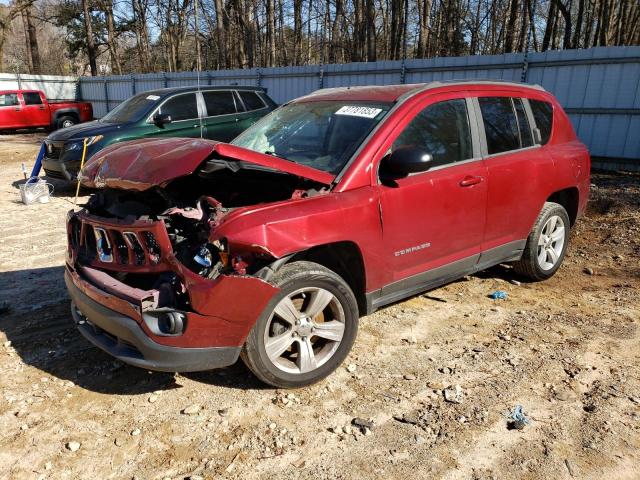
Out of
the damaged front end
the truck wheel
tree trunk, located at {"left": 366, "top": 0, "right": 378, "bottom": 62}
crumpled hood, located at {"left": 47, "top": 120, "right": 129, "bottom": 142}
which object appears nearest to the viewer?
the damaged front end

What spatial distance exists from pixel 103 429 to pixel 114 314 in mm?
639

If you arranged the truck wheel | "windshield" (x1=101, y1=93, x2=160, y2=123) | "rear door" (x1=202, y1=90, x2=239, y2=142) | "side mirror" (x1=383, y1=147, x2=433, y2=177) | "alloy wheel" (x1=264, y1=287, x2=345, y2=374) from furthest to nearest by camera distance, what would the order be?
1. the truck wheel
2. "rear door" (x1=202, y1=90, x2=239, y2=142)
3. "windshield" (x1=101, y1=93, x2=160, y2=123)
4. "side mirror" (x1=383, y1=147, x2=433, y2=177)
5. "alloy wheel" (x1=264, y1=287, x2=345, y2=374)

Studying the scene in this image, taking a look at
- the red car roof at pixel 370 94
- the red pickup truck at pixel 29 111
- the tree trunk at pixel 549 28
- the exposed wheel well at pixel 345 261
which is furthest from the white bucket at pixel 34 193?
the tree trunk at pixel 549 28

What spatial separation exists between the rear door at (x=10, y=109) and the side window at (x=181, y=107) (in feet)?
47.5

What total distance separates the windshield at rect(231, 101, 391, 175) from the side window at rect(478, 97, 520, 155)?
1.01 m

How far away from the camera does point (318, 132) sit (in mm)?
3801

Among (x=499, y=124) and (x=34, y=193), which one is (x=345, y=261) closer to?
(x=499, y=124)

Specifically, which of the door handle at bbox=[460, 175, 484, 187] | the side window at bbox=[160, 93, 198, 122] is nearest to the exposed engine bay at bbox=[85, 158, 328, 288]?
the door handle at bbox=[460, 175, 484, 187]

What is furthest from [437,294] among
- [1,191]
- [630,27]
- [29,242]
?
[630,27]

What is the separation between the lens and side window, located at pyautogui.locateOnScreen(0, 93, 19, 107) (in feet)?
65.9

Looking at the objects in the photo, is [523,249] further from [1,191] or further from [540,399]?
[1,191]

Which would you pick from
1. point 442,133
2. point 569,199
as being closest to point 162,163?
point 442,133

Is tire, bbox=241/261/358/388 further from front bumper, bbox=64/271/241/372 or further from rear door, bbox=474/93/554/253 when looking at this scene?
rear door, bbox=474/93/554/253

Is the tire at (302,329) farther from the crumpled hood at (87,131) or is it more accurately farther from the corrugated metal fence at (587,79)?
the corrugated metal fence at (587,79)
